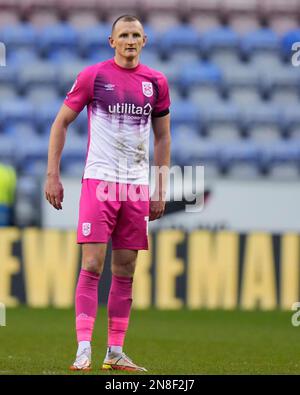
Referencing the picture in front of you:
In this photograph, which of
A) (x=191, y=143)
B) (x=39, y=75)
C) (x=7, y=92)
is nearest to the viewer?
(x=191, y=143)

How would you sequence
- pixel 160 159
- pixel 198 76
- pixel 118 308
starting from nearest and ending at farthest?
pixel 118 308
pixel 160 159
pixel 198 76

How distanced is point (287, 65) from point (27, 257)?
237 inches

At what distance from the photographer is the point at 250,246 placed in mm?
12875

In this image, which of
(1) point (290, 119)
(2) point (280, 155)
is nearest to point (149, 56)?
(1) point (290, 119)

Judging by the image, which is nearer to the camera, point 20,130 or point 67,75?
point 20,130

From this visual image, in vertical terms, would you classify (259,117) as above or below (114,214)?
above

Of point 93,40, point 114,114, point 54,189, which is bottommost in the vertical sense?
point 54,189

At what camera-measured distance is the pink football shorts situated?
6344mm

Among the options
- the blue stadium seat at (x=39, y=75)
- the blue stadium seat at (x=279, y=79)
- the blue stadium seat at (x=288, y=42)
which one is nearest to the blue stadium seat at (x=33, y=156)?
the blue stadium seat at (x=39, y=75)

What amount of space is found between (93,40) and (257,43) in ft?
7.91

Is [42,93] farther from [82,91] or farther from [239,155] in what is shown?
[82,91]

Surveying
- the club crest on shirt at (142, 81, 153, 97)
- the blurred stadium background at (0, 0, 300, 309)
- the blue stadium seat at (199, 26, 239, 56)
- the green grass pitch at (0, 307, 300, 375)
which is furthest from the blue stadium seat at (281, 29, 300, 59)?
the club crest on shirt at (142, 81, 153, 97)

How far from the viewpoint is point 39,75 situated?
16172 mm
